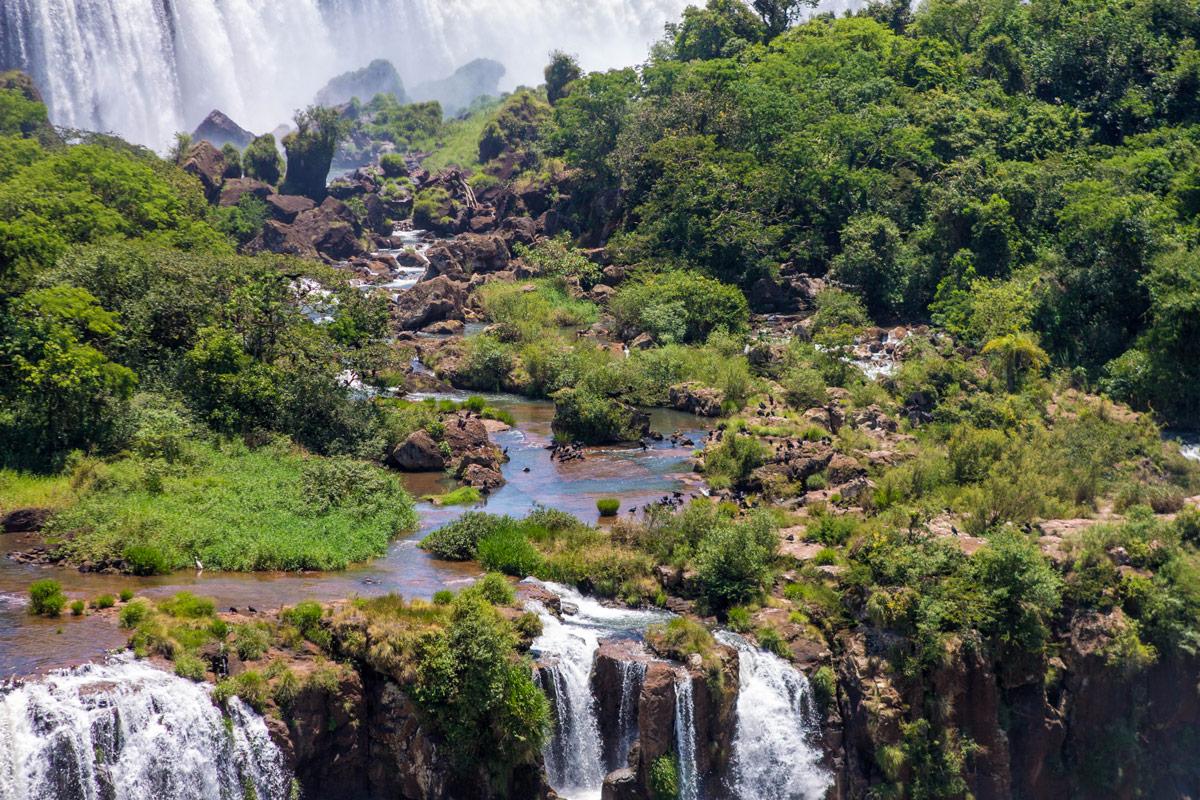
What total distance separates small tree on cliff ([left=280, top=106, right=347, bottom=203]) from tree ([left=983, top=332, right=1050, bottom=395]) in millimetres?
69409

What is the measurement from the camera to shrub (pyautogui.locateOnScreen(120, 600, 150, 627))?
861 inches

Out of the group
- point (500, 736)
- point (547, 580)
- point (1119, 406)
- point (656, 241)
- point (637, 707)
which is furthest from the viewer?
point (656, 241)

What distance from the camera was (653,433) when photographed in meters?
43.3

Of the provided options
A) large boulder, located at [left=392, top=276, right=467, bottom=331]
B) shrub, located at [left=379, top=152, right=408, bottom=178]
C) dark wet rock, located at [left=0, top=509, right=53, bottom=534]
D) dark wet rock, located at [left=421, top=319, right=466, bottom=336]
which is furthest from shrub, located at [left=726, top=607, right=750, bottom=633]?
shrub, located at [left=379, top=152, right=408, bottom=178]

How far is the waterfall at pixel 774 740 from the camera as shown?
79.5 ft

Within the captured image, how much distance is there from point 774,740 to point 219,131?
355ft

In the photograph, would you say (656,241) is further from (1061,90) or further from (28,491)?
(28,491)

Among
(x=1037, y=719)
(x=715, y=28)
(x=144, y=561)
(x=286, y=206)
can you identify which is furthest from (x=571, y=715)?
(x=715, y=28)

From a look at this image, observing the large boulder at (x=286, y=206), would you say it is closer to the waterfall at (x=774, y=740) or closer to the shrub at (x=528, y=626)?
the shrub at (x=528, y=626)

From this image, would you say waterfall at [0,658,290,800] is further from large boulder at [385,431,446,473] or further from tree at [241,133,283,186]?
tree at [241,133,283,186]

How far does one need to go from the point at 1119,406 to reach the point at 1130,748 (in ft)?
62.5

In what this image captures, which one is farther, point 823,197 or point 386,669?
point 823,197

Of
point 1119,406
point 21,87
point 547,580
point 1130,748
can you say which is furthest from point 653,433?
point 21,87

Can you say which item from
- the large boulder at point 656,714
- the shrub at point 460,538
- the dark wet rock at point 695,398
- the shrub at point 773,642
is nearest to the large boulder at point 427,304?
the dark wet rock at point 695,398
